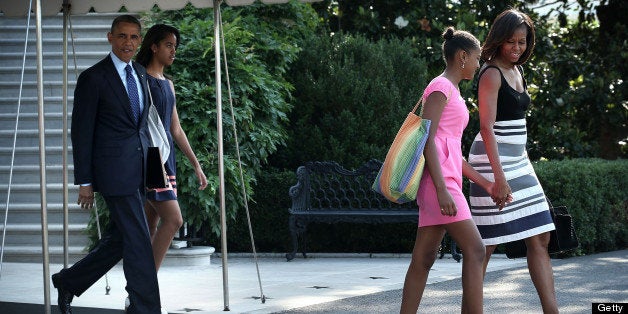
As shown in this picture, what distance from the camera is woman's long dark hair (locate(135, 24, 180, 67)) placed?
7.73 metres

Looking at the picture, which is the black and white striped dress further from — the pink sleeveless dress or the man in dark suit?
the man in dark suit

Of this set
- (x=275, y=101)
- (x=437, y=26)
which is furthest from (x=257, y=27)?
(x=437, y=26)

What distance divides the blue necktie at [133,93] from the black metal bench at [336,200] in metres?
5.39

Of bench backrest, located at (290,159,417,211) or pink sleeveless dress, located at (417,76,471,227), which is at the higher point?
pink sleeveless dress, located at (417,76,471,227)

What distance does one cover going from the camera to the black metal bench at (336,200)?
12.4 meters

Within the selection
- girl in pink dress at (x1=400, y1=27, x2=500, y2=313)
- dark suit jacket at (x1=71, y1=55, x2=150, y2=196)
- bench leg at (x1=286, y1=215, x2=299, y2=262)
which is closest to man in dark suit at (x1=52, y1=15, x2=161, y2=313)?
dark suit jacket at (x1=71, y1=55, x2=150, y2=196)

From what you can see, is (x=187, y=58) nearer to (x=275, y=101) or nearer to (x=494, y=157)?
(x=275, y=101)

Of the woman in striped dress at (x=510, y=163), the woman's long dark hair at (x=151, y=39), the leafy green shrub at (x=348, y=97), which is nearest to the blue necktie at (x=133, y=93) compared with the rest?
the woman's long dark hair at (x=151, y=39)

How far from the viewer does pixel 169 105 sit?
7727mm

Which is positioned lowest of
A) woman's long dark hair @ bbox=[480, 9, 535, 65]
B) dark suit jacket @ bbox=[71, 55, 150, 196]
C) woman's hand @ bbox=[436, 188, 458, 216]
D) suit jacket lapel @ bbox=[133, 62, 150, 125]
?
woman's hand @ bbox=[436, 188, 458, 216]

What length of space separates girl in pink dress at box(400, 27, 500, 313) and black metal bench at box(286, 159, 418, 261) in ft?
19.5

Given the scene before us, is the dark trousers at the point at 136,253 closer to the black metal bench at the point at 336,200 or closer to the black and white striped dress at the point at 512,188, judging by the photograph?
the black and white striped dress at the point at 512,188

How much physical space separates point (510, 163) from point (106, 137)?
7.85ft

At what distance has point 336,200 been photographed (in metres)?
13.2
